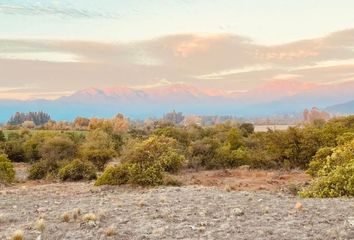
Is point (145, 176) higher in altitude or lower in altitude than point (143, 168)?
lower

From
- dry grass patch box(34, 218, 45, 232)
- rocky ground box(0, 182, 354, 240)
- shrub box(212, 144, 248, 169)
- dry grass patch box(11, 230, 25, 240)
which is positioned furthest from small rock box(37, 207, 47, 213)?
shrub box(212, 144, 248, 169)

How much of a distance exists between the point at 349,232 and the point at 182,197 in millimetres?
7032

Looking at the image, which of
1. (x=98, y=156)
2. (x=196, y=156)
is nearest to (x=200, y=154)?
(x=196, y=156)

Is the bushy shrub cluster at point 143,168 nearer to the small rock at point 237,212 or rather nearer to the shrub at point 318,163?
the shrub at point 318,163

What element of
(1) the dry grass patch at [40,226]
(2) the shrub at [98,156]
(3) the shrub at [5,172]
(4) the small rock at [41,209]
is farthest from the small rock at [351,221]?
(2) the shrub at [98,156]

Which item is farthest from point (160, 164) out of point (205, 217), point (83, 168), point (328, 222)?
point (328, 222)

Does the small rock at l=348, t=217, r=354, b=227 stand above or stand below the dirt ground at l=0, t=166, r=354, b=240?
above

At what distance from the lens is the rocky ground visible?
1001cm

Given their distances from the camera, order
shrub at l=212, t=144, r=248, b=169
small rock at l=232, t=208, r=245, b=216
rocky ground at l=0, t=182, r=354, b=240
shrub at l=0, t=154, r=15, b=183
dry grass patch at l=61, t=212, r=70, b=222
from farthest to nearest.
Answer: shrub at l=212, t=144, r=248, b=169 < shrub at l=0, t=154, r=15, b=183 < small rock at l=232, t=208, r=245, b=216 < dry grass patch at l=61, t=212, r=70, b=222 < rocky ground at l=0, t=182, r=354, b=240

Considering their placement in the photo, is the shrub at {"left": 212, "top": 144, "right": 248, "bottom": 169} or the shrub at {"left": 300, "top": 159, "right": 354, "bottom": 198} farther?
the shrub at {"left": 212, "top": 144, "right": 248, "bottom": 169}

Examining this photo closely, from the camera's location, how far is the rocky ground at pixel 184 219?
10008mm

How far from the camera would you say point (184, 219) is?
1162 cm

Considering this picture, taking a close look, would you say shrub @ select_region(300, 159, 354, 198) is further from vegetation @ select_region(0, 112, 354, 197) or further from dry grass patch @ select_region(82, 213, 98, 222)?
dry grass patch @ select_region(82, 213, 98, 222)

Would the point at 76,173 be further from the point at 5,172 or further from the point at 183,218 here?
the point at 183,218
